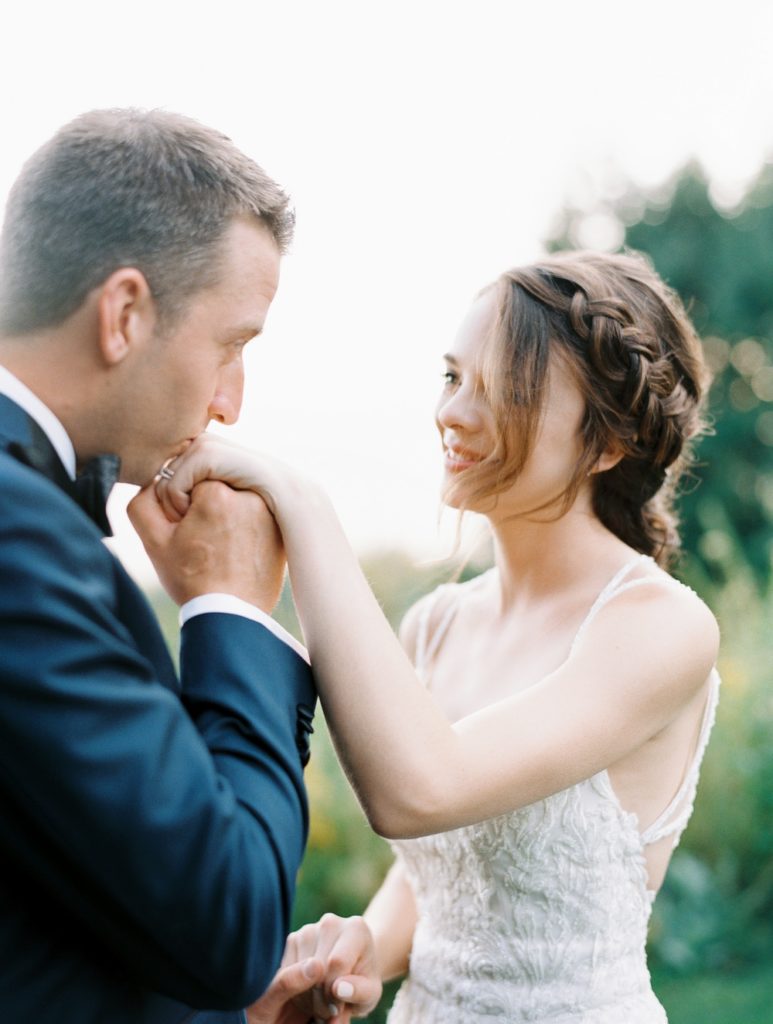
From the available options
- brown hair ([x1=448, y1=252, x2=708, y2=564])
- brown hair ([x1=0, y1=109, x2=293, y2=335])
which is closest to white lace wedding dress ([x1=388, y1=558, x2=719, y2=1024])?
brown hair ([x1=448, y1=252, x2=708, y2=564])

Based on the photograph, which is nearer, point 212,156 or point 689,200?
point 212,156

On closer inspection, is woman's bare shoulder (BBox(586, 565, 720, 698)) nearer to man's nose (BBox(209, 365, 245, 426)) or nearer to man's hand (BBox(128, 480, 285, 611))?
man's hand (BBox(128, 480, 285, 611))

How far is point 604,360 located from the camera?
2.88 metres

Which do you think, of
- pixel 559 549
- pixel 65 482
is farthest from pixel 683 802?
pixel 65 482

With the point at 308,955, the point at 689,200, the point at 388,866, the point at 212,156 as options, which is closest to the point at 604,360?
the point at 212,156

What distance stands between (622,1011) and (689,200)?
74.4 feet

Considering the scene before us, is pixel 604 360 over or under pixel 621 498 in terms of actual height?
over

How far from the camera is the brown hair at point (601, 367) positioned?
2840 mm

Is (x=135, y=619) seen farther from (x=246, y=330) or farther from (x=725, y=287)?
(x=725, y=287)

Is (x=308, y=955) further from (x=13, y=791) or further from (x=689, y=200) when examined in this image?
(x=689, y=200)

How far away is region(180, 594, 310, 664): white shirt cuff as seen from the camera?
1.75 metres

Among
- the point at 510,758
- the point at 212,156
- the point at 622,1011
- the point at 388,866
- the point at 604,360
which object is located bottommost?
the point at 388,866

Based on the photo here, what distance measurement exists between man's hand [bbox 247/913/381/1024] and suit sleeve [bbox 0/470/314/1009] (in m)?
0.88

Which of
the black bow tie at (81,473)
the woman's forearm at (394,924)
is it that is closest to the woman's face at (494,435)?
the woman's forearm at (394,924)
